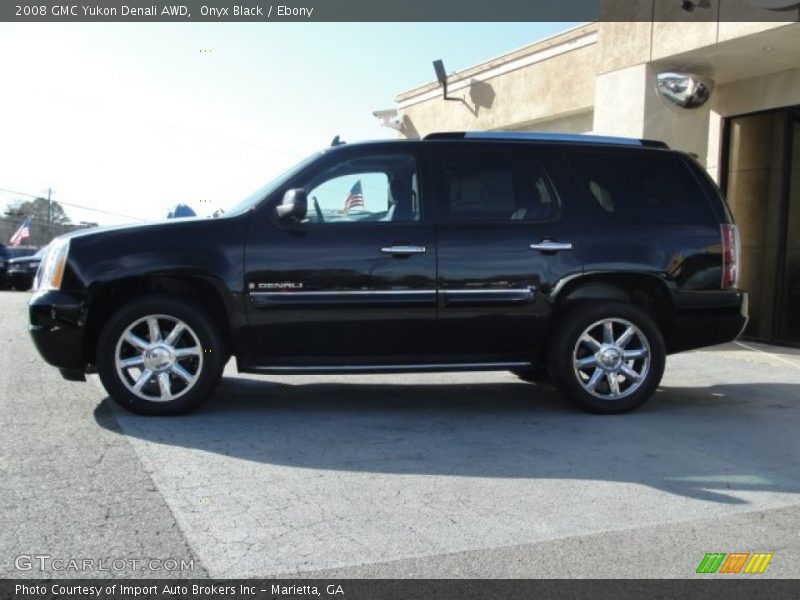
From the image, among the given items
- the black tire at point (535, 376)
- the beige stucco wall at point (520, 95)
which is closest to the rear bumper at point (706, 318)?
the black tire at point (535, 376)

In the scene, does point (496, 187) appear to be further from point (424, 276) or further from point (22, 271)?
point (22, 271)

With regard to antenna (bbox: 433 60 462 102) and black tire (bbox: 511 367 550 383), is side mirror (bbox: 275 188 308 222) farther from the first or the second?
antenna (bbox: 433 60 462 102)

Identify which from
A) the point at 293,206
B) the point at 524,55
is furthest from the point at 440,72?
the point at 293,206

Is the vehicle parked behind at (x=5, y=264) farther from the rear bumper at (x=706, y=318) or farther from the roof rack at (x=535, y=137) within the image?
the rear bumper at (x=706, y=318)

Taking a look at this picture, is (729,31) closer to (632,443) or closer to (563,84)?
(563,84)

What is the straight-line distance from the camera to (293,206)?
17.6 feet

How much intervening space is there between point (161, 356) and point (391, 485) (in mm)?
2135

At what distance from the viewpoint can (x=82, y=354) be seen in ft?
17.8

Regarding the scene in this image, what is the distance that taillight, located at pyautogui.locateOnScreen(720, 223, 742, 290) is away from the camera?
6.01m

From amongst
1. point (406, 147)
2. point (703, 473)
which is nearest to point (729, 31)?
point (406, 147)

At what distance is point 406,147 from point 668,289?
2.28 meters

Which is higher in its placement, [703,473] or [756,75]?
[756,75]

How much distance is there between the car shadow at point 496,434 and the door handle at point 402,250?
47.9 inches

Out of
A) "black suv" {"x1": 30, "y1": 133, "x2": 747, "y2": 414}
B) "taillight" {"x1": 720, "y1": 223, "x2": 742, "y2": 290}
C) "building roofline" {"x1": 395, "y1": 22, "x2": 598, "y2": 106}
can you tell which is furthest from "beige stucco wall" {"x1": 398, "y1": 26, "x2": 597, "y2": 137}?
"black suv" {"x1": 30, "y1": 133, "x2": 747, "y2": 414}
